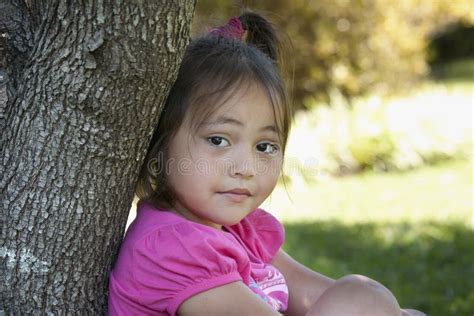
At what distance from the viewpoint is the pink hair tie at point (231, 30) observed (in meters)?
2.41

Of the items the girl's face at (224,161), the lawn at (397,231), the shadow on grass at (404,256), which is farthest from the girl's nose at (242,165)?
the shadow on grass at (404,256)

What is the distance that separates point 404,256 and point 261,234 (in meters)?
2.73

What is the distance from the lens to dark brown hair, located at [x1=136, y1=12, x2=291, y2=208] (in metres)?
2.17

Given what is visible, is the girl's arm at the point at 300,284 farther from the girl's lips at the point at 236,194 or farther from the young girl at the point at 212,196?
the girl's lips at the point at 236,194

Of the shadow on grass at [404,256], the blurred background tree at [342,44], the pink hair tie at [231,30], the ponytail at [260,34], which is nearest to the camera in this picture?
the pink hair tie at [231,30]

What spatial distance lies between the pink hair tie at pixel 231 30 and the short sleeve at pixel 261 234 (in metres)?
0.63

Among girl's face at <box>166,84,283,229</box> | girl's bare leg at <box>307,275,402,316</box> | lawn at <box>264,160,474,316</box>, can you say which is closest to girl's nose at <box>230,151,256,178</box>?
girl's face at <box>166,84,283,229</box>

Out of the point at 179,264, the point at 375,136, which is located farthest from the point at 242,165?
the point at 375,136

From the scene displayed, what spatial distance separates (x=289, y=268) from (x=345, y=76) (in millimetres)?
7922

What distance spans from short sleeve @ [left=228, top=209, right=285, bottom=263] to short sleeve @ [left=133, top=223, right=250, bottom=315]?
0.46 metres

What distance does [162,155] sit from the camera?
7.27 ft

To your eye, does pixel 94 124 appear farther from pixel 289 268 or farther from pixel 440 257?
pixel 440 257

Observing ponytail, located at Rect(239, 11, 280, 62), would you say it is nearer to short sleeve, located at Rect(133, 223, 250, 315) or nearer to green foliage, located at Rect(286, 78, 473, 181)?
short sleeve, located at Rect(133, 223, 250, 315)

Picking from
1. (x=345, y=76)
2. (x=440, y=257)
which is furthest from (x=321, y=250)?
(x=345, y=76)
